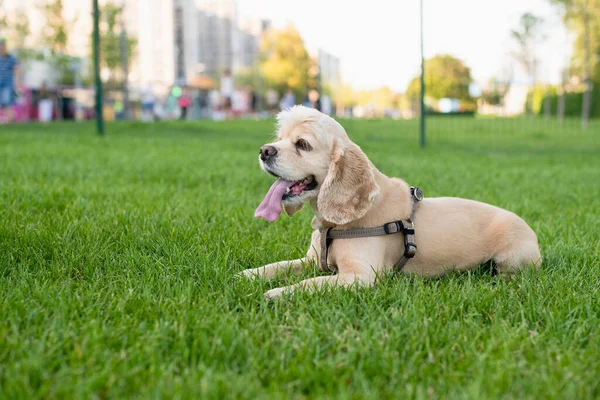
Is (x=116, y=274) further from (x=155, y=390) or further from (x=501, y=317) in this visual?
(x=501, y=317)

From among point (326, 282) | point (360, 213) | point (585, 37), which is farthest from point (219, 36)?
point (326, 282)

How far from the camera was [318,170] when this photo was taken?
346 cm

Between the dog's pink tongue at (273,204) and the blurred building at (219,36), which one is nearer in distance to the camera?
the dog's pink tongue at (273,204)

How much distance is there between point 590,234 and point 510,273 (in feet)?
4.90

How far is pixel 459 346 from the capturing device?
2.38 meters

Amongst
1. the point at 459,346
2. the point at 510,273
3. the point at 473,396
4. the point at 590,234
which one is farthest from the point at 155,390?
the point at 590,234

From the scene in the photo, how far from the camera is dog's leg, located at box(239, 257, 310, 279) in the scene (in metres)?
3.26

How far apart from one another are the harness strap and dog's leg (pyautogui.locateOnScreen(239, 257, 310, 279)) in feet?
0.50

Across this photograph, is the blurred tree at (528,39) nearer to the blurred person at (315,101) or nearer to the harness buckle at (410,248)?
the blurred person at (315,101)

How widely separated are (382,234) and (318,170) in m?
0.52

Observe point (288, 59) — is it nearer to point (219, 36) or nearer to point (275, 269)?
point (219, 36)

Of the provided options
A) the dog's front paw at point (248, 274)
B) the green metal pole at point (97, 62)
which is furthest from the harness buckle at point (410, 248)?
the green metal pole at point (97, 62)

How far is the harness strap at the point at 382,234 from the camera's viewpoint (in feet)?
11.1

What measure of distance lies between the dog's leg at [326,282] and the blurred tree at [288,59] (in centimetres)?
6165
